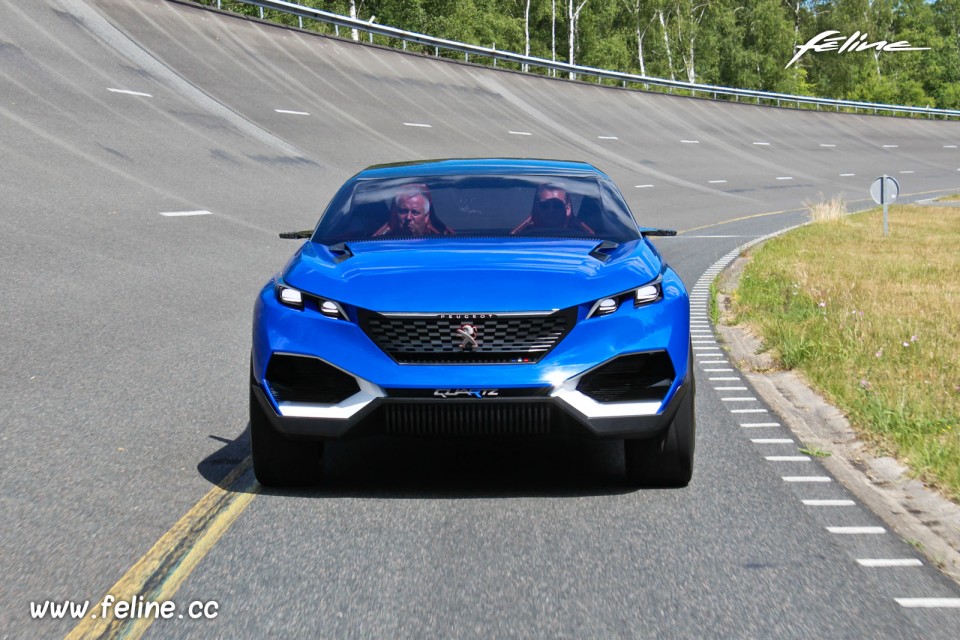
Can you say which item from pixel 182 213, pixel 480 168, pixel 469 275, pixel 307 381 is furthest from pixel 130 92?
pixel 469 275

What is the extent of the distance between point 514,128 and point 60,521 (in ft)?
130

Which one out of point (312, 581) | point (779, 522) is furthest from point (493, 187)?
point (312, 581)

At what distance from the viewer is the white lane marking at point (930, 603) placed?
13.4ft

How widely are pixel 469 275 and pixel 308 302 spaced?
0.69m

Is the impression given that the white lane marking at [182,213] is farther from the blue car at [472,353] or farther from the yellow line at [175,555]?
the blue car at [472,353]

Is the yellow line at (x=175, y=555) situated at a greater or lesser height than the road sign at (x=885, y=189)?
greater

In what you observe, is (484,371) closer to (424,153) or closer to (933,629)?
(933,629)

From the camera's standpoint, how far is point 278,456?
5.48 metres

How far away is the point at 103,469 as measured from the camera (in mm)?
5961

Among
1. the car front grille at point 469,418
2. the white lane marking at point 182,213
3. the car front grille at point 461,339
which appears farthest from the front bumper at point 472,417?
the white lane marking at point 182,213

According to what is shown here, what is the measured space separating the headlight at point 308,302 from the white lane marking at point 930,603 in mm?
2408

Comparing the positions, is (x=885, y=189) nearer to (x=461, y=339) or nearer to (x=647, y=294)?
(x=647, y=294)

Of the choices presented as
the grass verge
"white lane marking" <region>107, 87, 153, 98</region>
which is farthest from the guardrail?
the grass verge

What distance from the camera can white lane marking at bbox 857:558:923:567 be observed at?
454 centimetres
